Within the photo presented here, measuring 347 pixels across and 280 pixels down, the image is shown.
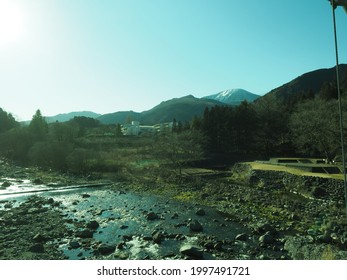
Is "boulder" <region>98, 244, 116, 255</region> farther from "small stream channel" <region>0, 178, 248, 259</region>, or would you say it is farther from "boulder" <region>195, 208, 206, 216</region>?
"boulder" <region>195, 208, 206, 216</region>

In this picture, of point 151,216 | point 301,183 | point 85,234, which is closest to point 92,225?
point 85,234

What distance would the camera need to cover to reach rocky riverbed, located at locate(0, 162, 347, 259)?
14.4 meters

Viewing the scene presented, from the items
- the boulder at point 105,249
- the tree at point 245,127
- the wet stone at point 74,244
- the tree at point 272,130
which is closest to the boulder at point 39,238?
the wet stone at point 74,244

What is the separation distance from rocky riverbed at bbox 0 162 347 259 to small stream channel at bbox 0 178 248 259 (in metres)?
0.05

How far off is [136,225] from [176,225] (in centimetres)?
261

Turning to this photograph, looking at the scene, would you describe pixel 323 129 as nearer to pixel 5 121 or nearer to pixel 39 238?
pixel 39 238

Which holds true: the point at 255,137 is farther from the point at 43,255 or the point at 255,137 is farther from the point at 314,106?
the point at 43,255

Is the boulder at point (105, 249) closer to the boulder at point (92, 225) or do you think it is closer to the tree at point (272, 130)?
the boulder at point (92, 225)

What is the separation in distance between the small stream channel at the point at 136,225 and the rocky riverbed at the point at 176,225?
0.05 meters

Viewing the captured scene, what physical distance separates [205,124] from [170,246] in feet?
161

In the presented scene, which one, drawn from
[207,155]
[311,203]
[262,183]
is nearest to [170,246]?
[311,203]

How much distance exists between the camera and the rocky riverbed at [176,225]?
47.2 feet

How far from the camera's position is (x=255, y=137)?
58.6 meters

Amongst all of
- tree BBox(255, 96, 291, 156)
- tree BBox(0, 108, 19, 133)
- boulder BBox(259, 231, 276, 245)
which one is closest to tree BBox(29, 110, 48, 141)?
tree BBox(0, 108, 19, 133)
